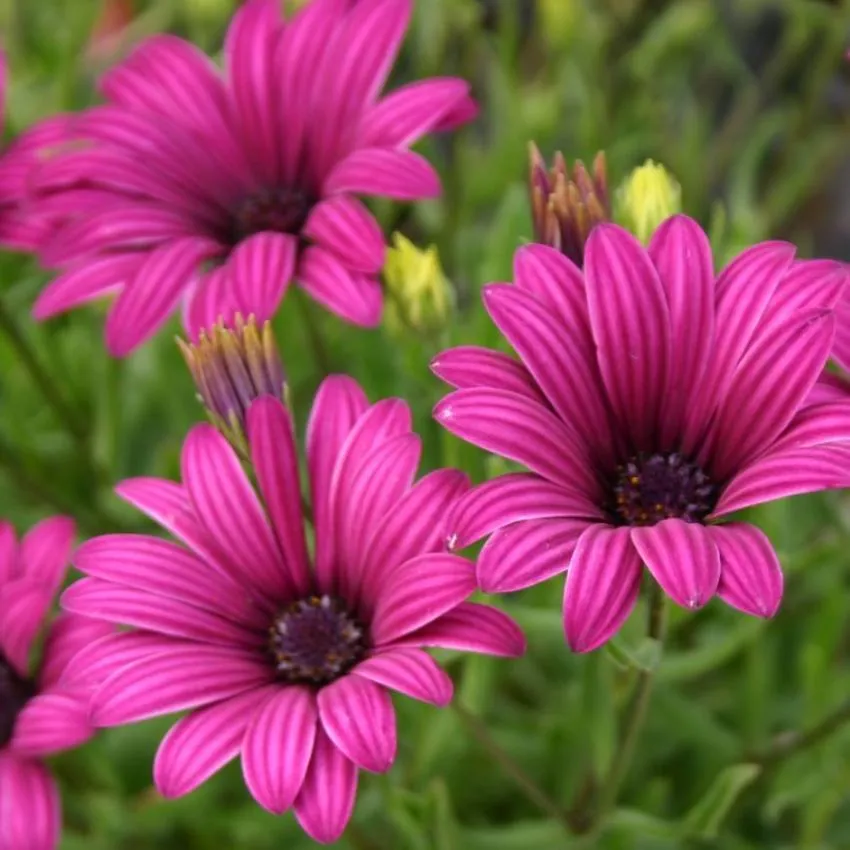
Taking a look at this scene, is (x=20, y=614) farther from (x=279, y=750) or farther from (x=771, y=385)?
(x=771, y=385)

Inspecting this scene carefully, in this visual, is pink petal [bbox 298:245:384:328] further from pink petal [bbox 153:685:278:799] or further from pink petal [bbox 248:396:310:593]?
pink petal [bbox 153:685:278:799]

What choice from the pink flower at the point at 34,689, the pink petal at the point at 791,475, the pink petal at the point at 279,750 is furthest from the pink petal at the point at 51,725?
the pink petal at the point at 791,475

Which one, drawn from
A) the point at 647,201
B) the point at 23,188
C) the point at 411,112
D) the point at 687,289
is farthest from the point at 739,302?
the point at 23,188

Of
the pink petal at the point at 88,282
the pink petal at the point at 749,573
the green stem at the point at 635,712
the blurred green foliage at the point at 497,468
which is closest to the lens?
the pink petal at the point at 749,573

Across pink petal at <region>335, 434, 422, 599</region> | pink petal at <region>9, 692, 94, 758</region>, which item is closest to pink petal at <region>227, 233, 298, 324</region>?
pink petal at <region>335, 434, 422, 599</region>

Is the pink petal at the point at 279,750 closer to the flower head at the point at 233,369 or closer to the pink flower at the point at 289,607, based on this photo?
the pink flower at the point at 289,607

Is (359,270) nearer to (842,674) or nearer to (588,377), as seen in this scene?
(588,377)
